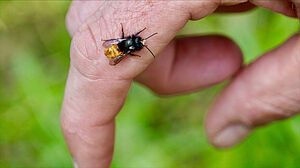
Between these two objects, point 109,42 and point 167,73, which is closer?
point 109,42

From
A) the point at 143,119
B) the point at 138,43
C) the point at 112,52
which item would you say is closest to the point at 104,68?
the point at 112,52

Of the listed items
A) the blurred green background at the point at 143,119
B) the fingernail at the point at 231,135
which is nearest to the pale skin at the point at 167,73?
the fingernail at the point at 231,135

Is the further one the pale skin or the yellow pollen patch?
the yellow pollen patch

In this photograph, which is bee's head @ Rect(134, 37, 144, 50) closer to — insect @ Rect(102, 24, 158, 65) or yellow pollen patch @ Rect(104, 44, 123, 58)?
insect @ Rect(102, 24, 158, 65)

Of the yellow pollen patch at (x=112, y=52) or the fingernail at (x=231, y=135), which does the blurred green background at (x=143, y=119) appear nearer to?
the fingernail at (x=231, y=135)

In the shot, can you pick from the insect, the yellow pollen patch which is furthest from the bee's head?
the yellow pollen patch

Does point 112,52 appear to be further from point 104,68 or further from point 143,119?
point 143,119

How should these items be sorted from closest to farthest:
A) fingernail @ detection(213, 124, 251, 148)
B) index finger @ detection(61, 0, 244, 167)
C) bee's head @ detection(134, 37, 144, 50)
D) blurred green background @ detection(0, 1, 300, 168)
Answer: index finger @ detection(61, 0, 244, 167) < bee's head @ detection(134, 37, 144, 50) < fingernail @ detection(213, 124, 251, 148) < blurred green background @ detection(0, 1, 300, 168)
